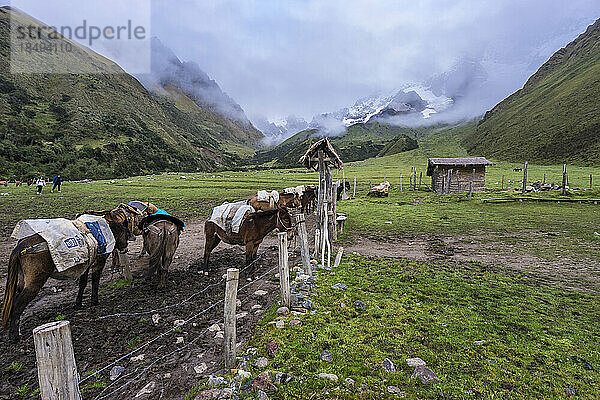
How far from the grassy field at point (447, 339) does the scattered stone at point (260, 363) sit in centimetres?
9

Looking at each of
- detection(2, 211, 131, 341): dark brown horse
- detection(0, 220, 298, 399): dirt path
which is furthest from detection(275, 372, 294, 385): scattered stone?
detection(2, 211, 131, 341): dark brown horse

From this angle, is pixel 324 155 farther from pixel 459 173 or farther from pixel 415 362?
pixel 459 173

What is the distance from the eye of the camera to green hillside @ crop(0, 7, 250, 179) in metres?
56.6

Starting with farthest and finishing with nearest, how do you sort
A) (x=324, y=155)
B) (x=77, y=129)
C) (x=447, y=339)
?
(x=77, y=129) → (x=324, y=155) → (x=447, y=339)

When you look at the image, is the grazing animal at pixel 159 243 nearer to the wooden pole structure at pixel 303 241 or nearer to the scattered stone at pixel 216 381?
the wooden pole structure at pixel 303 241

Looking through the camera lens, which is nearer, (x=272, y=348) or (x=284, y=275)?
(x=272, y=348)

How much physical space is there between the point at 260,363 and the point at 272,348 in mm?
354

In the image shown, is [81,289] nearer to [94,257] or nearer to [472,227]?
[94,257]

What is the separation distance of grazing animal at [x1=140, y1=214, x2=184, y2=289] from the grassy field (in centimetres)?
349

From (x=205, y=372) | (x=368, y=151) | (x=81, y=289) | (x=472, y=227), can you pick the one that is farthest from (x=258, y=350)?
(x=368, y=151)

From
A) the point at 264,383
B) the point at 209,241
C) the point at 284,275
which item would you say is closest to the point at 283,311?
the point at 284,275

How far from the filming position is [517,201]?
20.1 metres

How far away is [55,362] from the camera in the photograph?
2.26 m

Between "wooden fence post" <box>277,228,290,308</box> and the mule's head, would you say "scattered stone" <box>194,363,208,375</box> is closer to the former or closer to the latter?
"wooden fence post" <box>277,228,290,308</box>
